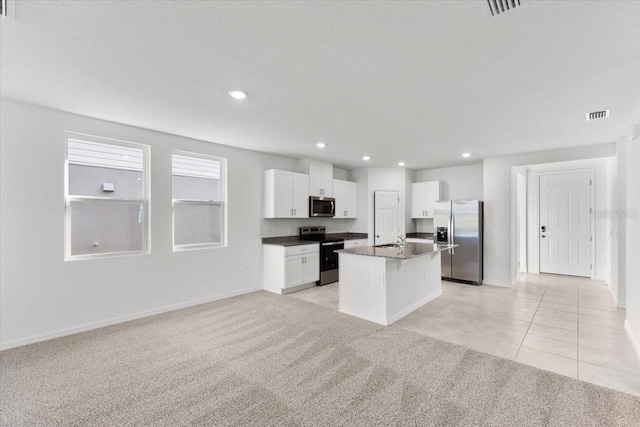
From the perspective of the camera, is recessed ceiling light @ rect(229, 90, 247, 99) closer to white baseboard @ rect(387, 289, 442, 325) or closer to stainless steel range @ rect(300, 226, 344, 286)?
white baseboard @ rect(387, 289, 442, 325)

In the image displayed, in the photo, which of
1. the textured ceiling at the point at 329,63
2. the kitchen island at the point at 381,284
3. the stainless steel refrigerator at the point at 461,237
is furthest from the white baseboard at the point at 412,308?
the textured ceiling at the point at 329,63

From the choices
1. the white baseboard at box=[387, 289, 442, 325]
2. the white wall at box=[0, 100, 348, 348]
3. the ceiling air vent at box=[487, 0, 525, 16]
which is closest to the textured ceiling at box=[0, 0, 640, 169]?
the ceiling air vent at box=[487, 0, 525, 16]

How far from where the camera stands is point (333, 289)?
215 inches

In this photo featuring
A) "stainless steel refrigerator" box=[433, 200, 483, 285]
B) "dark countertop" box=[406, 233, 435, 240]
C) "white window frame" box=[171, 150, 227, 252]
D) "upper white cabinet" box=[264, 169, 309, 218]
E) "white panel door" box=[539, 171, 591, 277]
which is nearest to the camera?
"white window frame" box=[171, 150, 227, 252]

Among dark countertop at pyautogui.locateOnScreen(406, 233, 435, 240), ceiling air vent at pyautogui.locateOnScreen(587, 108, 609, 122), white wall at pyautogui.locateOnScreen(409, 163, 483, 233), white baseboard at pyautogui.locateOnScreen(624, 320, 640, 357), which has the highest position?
ceiling air vent at pyautogui.locateOnScreen(587, 108, 609, 122)

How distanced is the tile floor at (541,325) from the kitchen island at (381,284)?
0.19 metres

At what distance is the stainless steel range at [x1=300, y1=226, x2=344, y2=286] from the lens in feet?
18.8

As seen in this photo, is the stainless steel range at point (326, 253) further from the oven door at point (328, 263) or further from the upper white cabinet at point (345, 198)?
the upper white cabinet at point (345, 198)

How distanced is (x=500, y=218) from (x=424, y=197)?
5.84 feet

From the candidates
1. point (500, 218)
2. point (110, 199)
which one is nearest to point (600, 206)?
point (500, 218)

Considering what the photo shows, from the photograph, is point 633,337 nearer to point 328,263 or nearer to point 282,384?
point 282,384

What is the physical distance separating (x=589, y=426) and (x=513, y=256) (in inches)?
166

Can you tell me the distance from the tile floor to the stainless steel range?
1.12ft

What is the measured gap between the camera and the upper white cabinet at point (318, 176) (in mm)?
5922
